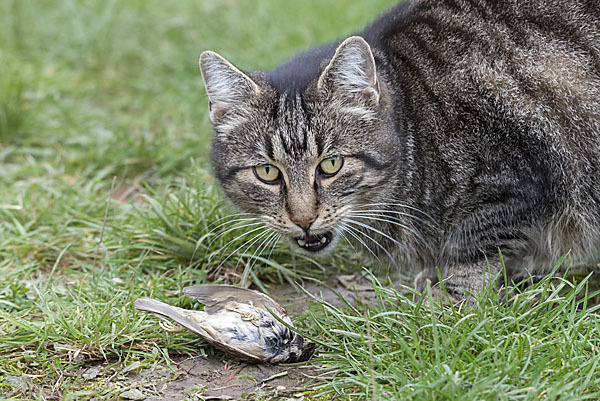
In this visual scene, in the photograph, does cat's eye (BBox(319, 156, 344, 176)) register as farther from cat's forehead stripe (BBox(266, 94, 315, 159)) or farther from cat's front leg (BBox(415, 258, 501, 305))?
cat's front leg (BBox(415, 258, 501, 305))

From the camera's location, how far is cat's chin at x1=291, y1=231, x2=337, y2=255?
142 inches

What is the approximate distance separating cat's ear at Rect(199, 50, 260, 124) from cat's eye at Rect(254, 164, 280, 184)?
37 centimetres

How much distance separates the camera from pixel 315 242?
3627 millimetres

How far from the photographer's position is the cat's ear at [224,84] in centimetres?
358

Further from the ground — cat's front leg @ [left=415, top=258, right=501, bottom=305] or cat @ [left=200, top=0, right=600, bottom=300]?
cat @ [left=200, top=0, right=600, bottom=300]

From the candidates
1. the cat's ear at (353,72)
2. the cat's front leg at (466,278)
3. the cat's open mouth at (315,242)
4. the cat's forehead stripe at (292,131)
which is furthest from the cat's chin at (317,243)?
the cat's ear at (353,72)

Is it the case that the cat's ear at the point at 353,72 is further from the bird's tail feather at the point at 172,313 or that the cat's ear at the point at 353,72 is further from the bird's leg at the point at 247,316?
the bird's tail feather at the point at 172,313

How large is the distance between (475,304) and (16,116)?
4.14 metres

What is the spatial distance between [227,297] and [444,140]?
1.39 m

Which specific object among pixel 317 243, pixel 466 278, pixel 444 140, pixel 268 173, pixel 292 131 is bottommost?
pixel 466 278

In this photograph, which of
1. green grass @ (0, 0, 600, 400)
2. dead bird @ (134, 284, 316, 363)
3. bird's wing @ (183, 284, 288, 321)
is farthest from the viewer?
bird's wing @ (183, 284, 288, 321)

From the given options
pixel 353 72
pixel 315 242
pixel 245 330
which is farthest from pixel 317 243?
pixel 353 72

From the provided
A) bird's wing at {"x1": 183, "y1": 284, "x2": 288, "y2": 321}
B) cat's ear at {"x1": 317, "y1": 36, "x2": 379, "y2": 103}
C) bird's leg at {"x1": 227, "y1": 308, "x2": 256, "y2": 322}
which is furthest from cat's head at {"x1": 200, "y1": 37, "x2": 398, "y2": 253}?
bird's leg at {"x1": 227, "y1": 308, "x2": 256, "y2": 322}

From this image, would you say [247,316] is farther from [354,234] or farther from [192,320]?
[354,234]
